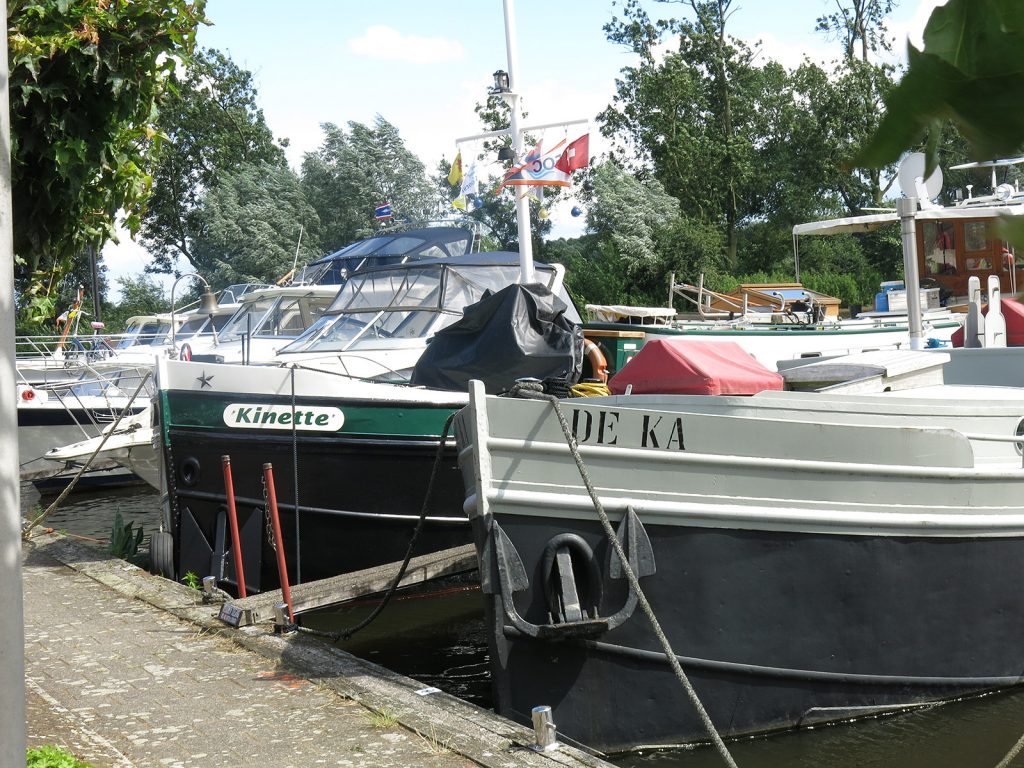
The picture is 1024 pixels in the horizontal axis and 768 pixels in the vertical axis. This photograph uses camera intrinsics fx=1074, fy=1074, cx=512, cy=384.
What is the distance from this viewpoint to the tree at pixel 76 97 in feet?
14.0

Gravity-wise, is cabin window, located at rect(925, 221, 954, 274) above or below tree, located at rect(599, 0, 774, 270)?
below

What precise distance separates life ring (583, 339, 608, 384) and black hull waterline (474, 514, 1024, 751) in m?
4.86

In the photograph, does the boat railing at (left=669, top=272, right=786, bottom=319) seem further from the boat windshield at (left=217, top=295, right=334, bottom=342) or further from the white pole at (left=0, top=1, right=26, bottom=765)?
the white pole at (left=0, top=1, right=26, bottom=765)

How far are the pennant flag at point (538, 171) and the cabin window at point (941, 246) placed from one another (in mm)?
6106

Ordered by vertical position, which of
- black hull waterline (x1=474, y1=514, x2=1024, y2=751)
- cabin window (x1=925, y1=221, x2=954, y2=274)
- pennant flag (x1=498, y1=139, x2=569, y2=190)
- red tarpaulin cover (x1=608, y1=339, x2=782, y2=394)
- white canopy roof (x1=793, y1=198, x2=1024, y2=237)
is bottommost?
black hull waterline (x1=474, y1=514, x2=1024, y2=751)

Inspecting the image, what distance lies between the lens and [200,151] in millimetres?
48438

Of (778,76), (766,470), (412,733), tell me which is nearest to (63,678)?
(412,733)

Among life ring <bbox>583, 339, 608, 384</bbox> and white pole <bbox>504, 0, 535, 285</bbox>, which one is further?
white pole <bbox>504, 0, 535, 285</bbox>

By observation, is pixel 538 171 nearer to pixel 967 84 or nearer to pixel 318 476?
pixel 318 476

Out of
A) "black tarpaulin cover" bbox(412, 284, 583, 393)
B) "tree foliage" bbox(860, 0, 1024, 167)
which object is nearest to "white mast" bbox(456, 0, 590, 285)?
"black tarpaulin cover" bbox(412, 284, 583, 393)

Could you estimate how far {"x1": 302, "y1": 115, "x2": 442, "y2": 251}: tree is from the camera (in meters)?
43.4

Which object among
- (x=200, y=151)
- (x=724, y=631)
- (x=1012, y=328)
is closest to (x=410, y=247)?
(x=1012, y=328)

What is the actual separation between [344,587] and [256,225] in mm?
36400

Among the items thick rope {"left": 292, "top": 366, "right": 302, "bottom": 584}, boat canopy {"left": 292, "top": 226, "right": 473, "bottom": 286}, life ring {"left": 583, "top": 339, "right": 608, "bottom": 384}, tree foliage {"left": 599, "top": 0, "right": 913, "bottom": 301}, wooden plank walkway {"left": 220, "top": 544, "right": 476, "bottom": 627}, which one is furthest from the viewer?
tree foliage {"left": 599, "top": 0, "right": 913, "bottom": 301}
